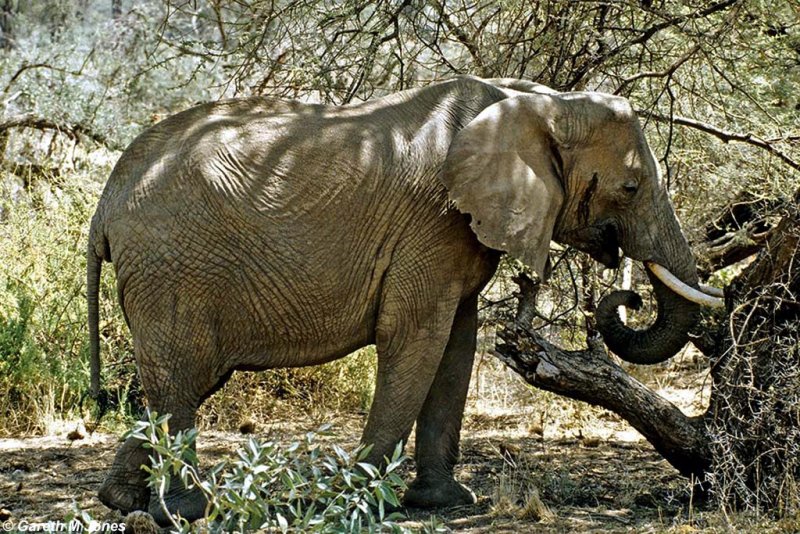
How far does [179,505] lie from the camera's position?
6586 mm

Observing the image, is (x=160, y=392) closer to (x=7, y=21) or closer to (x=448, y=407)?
(x=448, y=407)

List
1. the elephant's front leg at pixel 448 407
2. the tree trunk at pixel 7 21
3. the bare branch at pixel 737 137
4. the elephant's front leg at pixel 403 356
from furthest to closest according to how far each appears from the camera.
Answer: the tree trunk at pixel 7 21
the bare branch at pixel 737 137
the elephant's front leg at pixel 448 407
the elephant's front leg at pixel 403 356

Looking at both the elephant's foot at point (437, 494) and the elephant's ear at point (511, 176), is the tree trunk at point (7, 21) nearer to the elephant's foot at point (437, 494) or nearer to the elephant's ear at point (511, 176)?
the elephant's foot at point (437, 494)

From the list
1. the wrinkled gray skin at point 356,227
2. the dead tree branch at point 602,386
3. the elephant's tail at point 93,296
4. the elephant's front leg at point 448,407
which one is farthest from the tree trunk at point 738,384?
the elephant's tail at point 93,296

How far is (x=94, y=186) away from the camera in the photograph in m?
10.5

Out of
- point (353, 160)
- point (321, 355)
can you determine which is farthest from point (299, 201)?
point (321, 355)

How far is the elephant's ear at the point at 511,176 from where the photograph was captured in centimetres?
659

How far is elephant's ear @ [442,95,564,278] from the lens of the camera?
6.59 m

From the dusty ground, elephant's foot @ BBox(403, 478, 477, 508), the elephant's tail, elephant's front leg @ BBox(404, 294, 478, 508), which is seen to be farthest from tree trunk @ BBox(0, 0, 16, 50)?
elephant's foot @ BBox(403, 478, 477, 508)

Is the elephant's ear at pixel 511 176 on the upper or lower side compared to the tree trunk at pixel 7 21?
lower

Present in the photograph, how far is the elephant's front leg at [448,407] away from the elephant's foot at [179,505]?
1.38 metres

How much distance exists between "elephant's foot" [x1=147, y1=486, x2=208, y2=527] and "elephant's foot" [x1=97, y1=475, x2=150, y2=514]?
18 cm

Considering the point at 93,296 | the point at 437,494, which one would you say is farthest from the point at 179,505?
the point at 437,494

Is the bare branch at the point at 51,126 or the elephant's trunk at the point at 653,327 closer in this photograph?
the elephant's trunk at the point at 653,327
